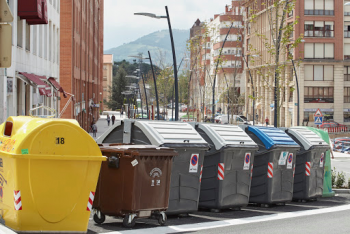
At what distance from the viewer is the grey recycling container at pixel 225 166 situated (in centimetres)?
1316

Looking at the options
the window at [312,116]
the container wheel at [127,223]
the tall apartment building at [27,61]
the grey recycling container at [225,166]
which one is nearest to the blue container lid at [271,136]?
the grey recycling container at [225,166]

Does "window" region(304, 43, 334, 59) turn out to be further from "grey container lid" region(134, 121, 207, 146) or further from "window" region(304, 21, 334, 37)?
"grey container lid" region(134, 121, 207, 146)

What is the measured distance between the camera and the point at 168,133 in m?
11.9

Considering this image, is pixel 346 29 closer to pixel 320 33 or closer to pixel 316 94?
pixel 320 33

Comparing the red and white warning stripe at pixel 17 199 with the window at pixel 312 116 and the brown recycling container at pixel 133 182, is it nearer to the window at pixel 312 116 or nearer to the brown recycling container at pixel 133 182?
the brown recycling container at pixel 133 182

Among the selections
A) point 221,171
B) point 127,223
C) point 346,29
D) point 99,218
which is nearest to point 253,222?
point 221,171

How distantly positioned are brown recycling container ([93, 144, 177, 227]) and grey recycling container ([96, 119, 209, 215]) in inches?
24.8

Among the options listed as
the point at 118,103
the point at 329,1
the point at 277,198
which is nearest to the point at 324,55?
the point at 329,1

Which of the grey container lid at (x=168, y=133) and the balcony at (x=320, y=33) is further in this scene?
the balcony at (x=320, y=33)

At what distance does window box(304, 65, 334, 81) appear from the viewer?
76.8m

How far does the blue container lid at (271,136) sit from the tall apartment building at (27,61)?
9.93 metres

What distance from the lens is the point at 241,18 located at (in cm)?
10919

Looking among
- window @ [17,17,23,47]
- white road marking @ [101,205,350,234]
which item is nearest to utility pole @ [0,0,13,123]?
white road marking @ [101,205,350,234]

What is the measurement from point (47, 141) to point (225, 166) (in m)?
5.03
